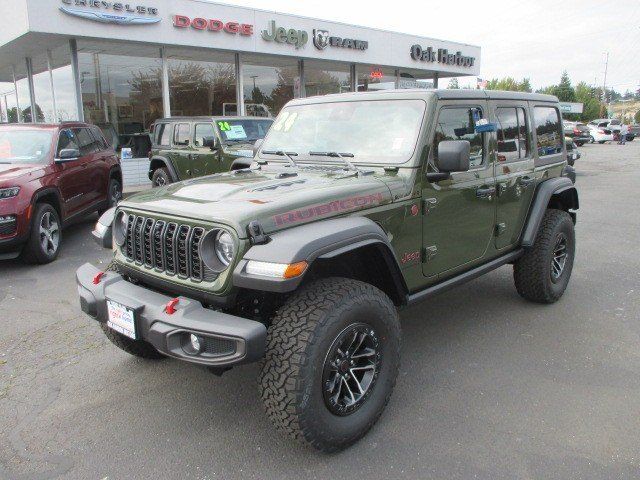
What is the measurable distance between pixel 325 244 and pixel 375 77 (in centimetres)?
2013

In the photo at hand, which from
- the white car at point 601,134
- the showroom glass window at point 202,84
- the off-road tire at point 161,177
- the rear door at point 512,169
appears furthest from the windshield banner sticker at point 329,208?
the white car at point 601,134

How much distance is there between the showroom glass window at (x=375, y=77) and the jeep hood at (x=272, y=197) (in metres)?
18.2

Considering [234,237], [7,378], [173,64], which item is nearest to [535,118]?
[234,237]

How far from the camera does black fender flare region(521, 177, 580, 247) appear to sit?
449 centimetres

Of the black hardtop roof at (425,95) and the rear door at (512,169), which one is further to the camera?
the rear door at (512,169)

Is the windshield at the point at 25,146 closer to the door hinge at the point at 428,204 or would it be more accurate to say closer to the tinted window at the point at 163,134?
the tinted window at the point at 163,134

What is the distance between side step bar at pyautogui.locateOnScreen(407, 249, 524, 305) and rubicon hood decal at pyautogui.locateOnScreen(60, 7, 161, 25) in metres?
12.0

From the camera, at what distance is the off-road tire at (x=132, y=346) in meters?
3.59

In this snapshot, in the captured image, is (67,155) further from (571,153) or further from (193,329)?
(571,153)

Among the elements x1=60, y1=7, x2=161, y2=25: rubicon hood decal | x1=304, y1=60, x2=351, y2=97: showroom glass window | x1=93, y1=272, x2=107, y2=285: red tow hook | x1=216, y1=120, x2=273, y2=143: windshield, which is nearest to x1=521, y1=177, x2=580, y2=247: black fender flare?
x1=93, y1=272, x2=107, y2=285: red tow hook

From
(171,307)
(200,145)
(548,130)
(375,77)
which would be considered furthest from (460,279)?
(375,77)

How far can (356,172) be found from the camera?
3.49 metres

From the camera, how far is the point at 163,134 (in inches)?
446

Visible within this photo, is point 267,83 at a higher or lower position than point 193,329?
higher
